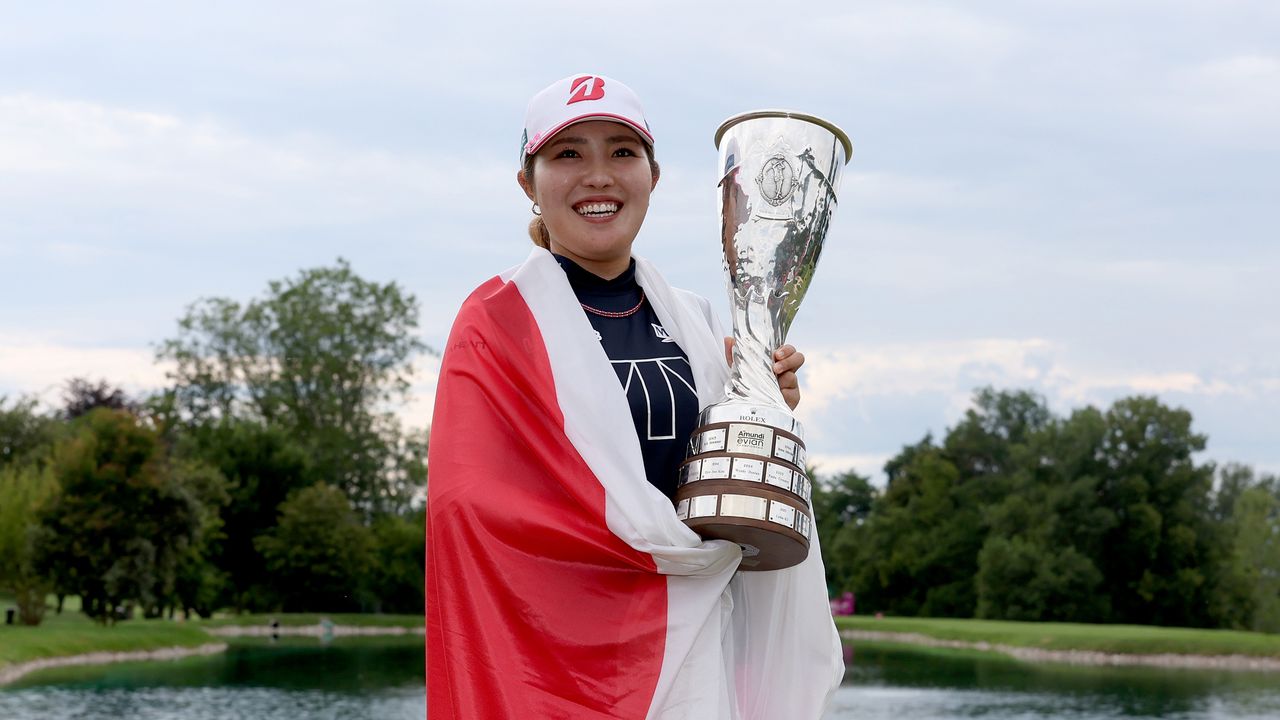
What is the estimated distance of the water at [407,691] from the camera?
99.0 ft

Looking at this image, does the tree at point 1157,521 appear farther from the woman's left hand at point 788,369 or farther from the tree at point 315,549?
the woman's left hand at point 788,369

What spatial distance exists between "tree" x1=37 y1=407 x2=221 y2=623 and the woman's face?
139 ft

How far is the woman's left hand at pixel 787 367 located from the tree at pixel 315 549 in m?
53.9

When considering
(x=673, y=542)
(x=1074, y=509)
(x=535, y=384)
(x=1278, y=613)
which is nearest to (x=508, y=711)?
(x=673, y=542)

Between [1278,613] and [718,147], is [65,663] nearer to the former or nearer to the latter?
[718,147]

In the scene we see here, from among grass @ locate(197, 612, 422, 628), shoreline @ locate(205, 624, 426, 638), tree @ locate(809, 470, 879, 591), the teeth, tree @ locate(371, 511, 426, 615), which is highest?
tree @ locate(809, 470, 879, 591)

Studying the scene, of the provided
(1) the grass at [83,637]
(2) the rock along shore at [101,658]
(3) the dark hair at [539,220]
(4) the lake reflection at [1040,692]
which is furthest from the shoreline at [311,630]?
(3) the dark hair at [539,220]

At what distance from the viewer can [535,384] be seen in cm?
343

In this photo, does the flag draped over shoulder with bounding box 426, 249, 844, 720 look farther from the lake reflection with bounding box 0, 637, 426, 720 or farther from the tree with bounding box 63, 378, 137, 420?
the tree with bounding box 63, 378, 137, 420

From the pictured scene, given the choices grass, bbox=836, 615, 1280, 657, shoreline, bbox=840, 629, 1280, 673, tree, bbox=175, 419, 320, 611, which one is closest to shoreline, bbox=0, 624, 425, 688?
tree, bbox=175, 419, 320, 611

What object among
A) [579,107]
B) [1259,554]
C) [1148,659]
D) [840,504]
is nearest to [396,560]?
[1148,659]

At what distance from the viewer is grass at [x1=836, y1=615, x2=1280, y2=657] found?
4931cm

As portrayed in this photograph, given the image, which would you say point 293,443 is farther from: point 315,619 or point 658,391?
point 658,391

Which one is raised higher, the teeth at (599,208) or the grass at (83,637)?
the teeth at (599,208)
